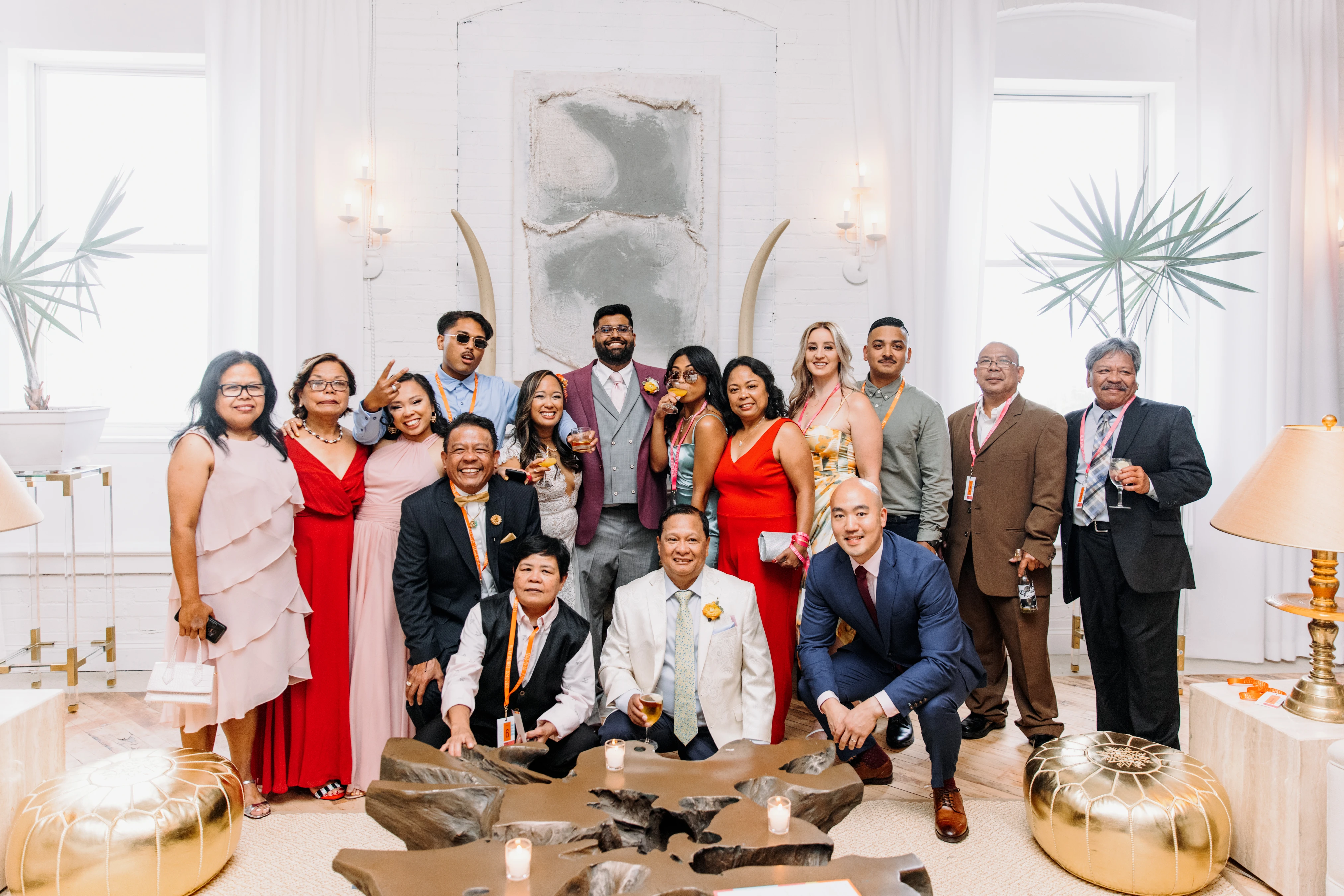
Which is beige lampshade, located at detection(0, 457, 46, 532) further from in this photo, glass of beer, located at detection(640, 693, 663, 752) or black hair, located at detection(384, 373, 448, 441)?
glass of beer, located at detection(640, 693, 663, 752)

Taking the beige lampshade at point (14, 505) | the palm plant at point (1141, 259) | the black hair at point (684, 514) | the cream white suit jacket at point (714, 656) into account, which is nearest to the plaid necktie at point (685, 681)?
the cream white suit jacket at point (714, 656)

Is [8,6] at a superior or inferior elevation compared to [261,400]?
superior

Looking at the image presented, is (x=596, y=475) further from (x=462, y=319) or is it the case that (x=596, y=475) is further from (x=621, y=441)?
(x=462, y=319)

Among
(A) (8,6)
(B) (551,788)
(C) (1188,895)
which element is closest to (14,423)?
(A) (8,6)

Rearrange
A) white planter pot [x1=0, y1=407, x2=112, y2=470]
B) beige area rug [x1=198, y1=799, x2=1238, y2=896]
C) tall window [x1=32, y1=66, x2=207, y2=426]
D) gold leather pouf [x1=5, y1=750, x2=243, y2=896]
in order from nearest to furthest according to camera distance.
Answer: gold leather pouf [x1=5, y1=750, x2=243, y2=896] → beige area rug [x1=198, y1=799, x2=1238, y2=896] → white planter pot [x1=0, y1=407, x2=112, y2=470] → tall window [x1=32, y1=66, x2=207, y2=426]

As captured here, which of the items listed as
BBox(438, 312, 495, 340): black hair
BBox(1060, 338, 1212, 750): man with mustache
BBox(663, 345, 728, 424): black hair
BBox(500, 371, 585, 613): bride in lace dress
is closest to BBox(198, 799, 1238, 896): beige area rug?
BBox(1060, 338, 1212, 750): man with mustache

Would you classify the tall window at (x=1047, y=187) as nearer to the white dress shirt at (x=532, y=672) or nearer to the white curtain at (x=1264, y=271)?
the white curtain at (x=1264, y=271)

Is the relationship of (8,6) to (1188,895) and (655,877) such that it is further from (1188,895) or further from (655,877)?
(1188,895)

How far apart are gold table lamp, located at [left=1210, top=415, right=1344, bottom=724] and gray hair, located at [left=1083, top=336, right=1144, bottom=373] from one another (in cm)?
96

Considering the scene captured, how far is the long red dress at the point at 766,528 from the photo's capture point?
3.25 m

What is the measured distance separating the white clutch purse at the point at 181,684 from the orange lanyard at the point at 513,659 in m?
0.91

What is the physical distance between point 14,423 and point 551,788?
3368mm

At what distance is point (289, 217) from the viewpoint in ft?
14.4

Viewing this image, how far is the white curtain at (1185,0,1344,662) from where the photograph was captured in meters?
4.64
